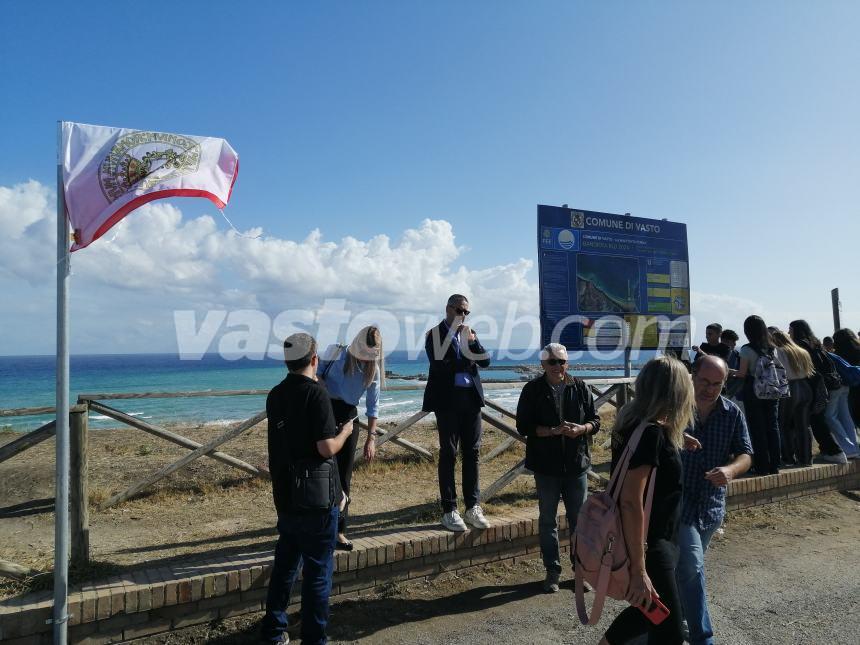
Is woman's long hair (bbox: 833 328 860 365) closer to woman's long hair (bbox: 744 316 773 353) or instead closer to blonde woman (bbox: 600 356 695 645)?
woman's long hair (bbox: 744 316 773 353)

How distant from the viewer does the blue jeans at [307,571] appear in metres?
3.02

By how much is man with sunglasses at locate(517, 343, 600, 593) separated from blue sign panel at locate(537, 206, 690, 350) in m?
2.14

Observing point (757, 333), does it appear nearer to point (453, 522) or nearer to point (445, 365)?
point (445, 365)

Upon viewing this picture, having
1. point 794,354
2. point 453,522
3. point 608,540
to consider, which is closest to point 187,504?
point 453,522

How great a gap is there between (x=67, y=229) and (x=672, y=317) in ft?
23.1

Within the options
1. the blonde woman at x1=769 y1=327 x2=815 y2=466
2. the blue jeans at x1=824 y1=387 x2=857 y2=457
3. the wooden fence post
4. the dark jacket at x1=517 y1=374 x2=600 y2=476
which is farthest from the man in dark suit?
the blue jeans at x1=824 y1=387 x2=857 y2=457

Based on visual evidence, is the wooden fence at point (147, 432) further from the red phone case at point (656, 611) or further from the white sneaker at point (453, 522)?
the red phone case at point (656, 611)

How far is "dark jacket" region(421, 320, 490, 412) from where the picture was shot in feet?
14.9

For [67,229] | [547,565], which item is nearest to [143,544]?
[67,229]

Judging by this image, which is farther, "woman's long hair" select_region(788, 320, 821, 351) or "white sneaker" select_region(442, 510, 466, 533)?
"woman's long hair" select_region(788, 320, 821, 351)

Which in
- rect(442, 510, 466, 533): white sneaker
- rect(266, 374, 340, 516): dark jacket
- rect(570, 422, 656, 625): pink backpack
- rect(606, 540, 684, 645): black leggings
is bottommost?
rect(442, 510, 466, 533): white sneaker

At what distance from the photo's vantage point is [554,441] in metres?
4.09

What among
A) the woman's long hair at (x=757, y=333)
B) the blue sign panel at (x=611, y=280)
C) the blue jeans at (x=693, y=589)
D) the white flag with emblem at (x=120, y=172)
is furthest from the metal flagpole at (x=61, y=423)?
the woman's long hair at (x=757, y=333)

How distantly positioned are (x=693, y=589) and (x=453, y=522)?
1.99 meters
